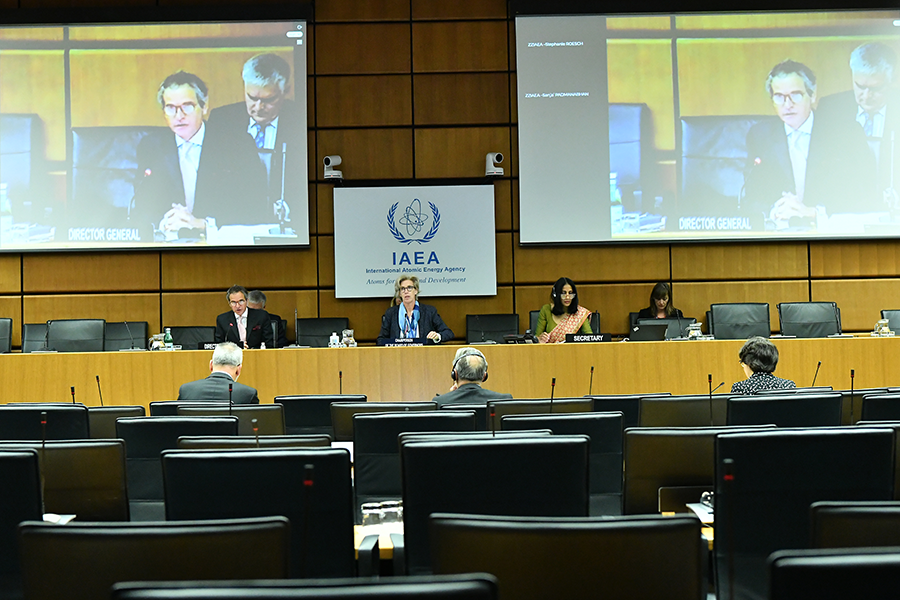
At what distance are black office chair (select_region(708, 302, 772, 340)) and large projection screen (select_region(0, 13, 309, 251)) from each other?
13.5 ft

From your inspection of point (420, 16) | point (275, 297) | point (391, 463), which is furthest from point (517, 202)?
point (391, 463)

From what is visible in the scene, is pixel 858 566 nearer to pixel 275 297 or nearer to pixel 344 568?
pixel 344 568

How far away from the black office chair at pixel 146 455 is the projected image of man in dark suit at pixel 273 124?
509 centimetres

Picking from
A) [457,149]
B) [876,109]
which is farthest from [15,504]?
[876,109]

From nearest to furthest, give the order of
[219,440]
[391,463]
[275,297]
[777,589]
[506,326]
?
1. [777,589]
2. [219,440]
3. [391,463]
4. [506,326]
5. [275,297]

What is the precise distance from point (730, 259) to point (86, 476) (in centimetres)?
699

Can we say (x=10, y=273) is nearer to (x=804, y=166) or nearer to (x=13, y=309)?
(x=13, y=309)

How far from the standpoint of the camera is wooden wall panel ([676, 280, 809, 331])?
792 centimetres

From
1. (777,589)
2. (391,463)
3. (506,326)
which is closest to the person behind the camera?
(777,589)

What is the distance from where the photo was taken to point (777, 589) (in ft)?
3.21

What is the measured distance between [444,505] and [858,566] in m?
0.98

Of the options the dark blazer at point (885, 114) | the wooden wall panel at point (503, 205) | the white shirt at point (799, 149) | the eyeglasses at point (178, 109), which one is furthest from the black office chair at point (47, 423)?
the dark blazer at point (885, 114)

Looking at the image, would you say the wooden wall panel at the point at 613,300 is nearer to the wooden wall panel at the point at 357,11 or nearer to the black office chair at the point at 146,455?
the wooden wall panel at the point at 357,11

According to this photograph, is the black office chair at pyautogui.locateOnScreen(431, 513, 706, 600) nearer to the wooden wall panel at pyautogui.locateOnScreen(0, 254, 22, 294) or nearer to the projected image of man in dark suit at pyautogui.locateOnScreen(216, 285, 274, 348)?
the projected image of man in dark suit at pyautogui.locateOnScreen(216, 285, 274, 348)
